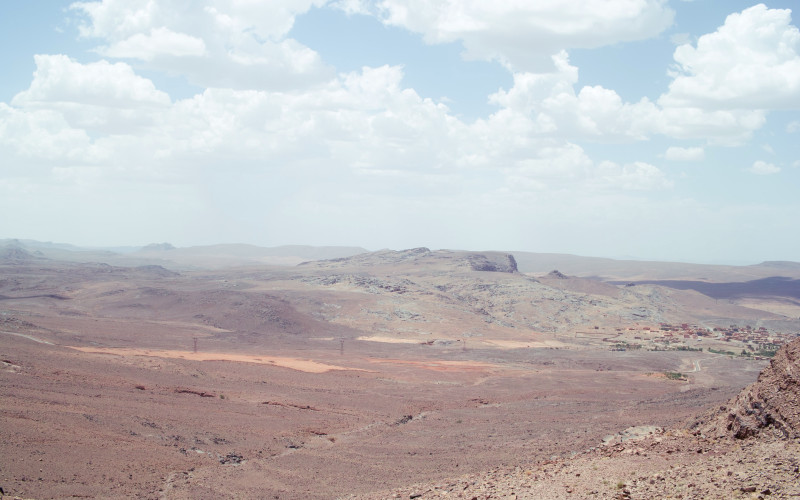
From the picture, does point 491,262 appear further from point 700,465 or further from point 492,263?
point 700,465

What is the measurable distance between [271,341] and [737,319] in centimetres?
7140

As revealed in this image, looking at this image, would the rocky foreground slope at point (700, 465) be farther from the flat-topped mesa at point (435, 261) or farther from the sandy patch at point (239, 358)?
the flat-topped mesa at point (435, 261)

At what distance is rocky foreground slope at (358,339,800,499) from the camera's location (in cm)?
1105

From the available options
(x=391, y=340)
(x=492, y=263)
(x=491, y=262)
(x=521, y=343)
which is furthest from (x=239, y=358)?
(x=491, y=262)

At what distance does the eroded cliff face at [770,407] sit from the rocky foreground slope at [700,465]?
0.8 inches

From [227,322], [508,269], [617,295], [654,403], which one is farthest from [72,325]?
[508,269]

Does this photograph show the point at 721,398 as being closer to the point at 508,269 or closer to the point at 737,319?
the point at 737,319

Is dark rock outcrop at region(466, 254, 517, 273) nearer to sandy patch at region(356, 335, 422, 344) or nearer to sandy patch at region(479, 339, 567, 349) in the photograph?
sandy patch at region(479, 339, 567, 349)

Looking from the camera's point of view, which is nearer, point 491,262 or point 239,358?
point 239,358

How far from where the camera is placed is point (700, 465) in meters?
12.5

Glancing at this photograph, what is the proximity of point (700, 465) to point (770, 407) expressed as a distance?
3.33 metres

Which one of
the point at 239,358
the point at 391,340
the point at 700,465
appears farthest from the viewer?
the point at 391,340

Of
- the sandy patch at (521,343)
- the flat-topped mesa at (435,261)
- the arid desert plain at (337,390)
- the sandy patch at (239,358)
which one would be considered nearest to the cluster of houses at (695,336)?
the arid desert plain at (337,390)

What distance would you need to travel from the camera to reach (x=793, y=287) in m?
152
